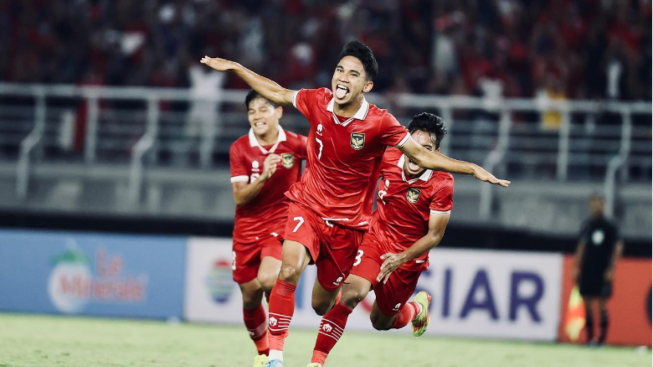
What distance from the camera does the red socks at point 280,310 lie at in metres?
7.80

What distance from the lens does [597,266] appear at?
14414 mm

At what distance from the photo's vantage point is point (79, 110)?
57.5 feet

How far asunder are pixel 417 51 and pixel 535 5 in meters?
2.21

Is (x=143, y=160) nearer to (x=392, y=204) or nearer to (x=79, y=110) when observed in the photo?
(x=79, y=110)

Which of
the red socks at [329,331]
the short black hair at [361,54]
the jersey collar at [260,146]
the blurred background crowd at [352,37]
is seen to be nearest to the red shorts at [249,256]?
the jersey collar at [260,146]

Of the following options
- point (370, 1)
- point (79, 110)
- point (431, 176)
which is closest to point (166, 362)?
point (431, 176)

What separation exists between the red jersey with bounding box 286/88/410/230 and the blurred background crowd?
8.82 m

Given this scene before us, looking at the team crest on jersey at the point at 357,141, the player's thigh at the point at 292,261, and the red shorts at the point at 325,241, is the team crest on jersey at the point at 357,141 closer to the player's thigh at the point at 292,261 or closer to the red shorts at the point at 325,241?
the red shorts at the point at 325,241

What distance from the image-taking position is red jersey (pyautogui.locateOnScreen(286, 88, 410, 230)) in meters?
7.95

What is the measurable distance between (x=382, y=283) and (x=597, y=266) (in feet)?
20.3

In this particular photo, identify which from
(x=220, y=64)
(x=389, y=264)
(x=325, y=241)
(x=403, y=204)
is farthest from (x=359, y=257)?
(x=220, y=64)

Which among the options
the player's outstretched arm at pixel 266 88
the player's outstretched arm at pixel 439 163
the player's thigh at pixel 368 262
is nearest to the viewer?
the player's outstretched arm at pixel 439 163

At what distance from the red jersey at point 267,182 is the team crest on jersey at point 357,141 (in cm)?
160

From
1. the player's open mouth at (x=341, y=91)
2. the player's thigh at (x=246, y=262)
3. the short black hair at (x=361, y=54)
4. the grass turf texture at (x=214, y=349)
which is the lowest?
the grass turf texture at (x=214, y=349)
